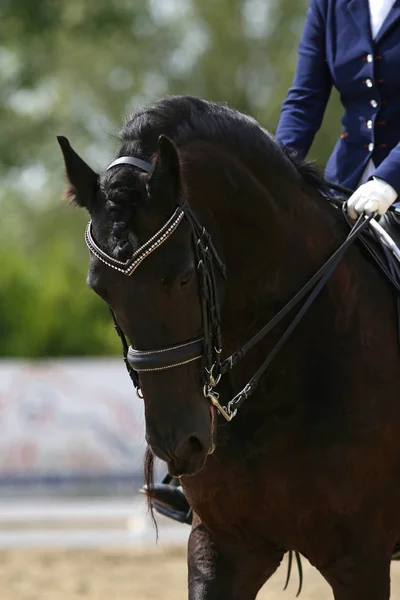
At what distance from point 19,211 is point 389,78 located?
24006 millimetres

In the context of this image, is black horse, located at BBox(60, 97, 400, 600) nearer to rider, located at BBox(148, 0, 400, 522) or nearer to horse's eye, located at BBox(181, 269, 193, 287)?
horse's eye, located at BBox(181, 269, 193, 287)

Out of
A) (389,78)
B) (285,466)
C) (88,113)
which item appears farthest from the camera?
(88,113)

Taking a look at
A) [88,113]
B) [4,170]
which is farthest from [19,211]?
[4,170]

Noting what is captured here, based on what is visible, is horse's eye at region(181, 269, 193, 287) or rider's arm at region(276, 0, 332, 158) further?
rider's arm at region(276, 0, 332, 158)

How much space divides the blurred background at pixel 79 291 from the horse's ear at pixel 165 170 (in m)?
0.36

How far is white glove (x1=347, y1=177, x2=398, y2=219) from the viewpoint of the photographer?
132 inches

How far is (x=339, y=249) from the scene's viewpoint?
3270 millimetres

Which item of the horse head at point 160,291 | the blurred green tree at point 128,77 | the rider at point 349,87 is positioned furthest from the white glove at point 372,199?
the blurred green tree at point 128,77

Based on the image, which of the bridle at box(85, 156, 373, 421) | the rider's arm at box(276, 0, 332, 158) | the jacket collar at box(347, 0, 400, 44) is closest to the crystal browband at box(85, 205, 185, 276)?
the bridle at box(85, 156, 373, 421)

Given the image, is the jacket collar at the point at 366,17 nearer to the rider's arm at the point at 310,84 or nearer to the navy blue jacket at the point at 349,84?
the navy blue jacket at the point at 349,84

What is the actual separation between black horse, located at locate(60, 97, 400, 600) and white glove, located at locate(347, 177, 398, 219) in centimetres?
8

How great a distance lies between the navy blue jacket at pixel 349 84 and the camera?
3.74 meters

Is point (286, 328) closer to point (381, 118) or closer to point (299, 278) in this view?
point (299, 278)

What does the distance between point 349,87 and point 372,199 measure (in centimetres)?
67
